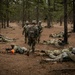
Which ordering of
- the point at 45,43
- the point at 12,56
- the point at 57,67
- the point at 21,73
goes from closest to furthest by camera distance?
the point at 21,73 → the point at 57,67 → the point at 12,56 → the point at 45,43

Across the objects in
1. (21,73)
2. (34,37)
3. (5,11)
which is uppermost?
(5,11)

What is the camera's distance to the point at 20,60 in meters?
12.2

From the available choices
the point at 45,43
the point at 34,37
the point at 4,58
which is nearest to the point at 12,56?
the point at 4,58

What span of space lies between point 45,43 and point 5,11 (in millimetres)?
8038

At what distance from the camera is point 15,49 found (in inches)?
563

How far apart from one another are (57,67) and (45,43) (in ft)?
28.7

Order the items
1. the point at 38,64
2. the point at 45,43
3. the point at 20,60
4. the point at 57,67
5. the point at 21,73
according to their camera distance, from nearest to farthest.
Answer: the point at 21,73
the point at 57,67
the point at 38,64
the point at 20,60
the point at 45,43

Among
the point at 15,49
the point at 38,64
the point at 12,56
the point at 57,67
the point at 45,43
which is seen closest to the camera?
the point at 57,67

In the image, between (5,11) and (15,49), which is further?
(15,49)

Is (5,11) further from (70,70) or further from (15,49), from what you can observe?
(70,70)

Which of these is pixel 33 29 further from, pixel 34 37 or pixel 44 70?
pixel 44 70

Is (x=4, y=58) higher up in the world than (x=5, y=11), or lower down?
lower down

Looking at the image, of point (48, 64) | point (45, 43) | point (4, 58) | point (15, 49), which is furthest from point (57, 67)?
point (45, 43)

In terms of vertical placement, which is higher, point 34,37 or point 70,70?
point 34,37
